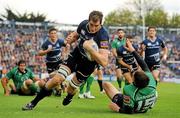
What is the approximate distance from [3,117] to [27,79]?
7.10 metres

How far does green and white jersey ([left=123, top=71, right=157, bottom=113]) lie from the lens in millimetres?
10328

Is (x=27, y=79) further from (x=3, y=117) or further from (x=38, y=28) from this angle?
(x=38, y=28)

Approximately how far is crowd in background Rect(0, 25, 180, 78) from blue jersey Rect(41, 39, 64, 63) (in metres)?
22.4

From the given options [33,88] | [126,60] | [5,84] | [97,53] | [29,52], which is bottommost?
[29,52]

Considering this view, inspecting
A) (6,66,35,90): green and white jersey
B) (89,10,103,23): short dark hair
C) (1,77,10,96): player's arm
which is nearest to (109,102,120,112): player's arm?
(89,10,103,23): short dark hair

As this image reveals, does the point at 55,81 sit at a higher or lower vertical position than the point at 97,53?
lower

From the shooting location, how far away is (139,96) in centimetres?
1036

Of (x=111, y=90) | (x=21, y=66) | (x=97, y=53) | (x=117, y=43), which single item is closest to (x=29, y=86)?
(x=21, y=66)

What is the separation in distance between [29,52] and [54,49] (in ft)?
87.6

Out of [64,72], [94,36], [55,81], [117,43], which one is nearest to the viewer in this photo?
[94,36]

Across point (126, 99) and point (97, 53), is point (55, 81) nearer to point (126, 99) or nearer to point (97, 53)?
point (97, 53)

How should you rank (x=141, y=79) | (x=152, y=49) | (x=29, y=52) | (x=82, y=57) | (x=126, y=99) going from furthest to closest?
1. (x=29, y=52)
2. (x=152, y=49)
3. (x=82, y=57)
4. (x=126, y=99)
5. (x=141, y=79)

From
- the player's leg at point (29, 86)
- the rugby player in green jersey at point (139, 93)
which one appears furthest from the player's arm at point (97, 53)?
the player's leg at point (29, 86)

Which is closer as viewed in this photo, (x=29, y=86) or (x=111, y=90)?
(x=111, y=90)
